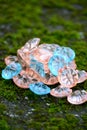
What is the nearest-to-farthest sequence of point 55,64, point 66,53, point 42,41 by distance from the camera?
1. point 55,64
2. point 66,53
3. point 42,41

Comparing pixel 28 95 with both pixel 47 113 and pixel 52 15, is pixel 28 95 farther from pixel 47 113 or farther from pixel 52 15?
pixel 52 15

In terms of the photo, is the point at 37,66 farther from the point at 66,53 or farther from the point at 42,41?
the point at 42,41

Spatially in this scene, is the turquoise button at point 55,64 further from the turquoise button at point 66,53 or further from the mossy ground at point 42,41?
the mossy ground at point 42,41

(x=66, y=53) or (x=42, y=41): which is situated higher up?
(x=66, y=53)

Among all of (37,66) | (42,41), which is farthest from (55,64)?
(42,41)

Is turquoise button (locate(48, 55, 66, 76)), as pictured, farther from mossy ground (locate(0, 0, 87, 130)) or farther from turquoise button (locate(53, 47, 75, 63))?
mossy ground (locate(0, 0, 87, 130))

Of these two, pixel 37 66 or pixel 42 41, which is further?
pixel 42 41

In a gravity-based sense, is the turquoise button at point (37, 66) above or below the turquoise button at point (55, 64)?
below

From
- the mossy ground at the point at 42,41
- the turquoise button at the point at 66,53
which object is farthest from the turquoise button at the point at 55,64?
the mossy ground at the point at 42,41
